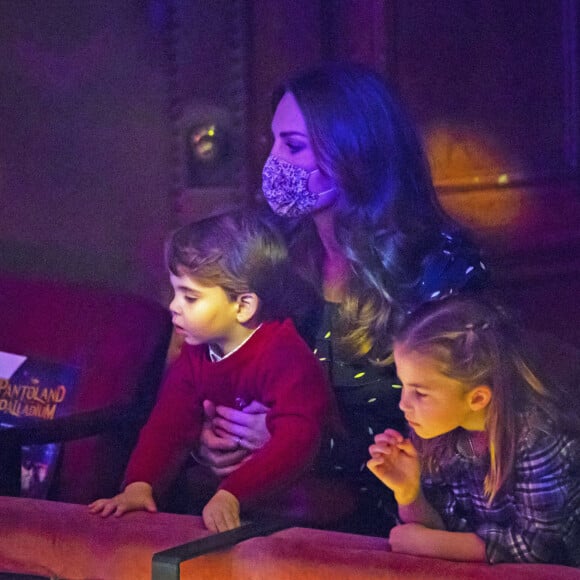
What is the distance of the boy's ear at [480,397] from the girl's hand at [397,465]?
4.1 inches

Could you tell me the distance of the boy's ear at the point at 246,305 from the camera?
1409 millimetres

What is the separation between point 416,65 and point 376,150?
120 millimetres

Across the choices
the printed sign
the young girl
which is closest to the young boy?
the young girl

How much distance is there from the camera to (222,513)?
4.49 ft

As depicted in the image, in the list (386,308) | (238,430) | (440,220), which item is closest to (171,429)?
(238,430)

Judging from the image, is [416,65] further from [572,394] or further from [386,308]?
[572,394]

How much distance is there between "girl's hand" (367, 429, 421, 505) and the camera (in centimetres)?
129

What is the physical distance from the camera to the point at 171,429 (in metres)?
1.49

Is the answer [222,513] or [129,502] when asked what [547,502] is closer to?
[222,513]

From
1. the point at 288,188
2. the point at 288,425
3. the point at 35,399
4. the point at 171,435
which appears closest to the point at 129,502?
the point at 171,435

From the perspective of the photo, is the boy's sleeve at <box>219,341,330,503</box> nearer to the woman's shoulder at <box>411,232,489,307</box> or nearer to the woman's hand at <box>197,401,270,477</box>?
the woman's hand at <box>197,401,270,477</box>

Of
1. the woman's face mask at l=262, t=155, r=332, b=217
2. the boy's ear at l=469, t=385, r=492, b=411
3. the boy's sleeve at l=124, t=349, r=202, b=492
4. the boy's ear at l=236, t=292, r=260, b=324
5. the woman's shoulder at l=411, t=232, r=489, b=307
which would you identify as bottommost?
the boy's sleeve at l=124, t=349, r=202, b=492

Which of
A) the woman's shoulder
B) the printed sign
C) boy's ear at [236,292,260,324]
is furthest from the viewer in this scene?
the printed sign

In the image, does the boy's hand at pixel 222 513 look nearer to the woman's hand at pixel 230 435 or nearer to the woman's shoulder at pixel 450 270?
the woman's hand at pixel 230 435
